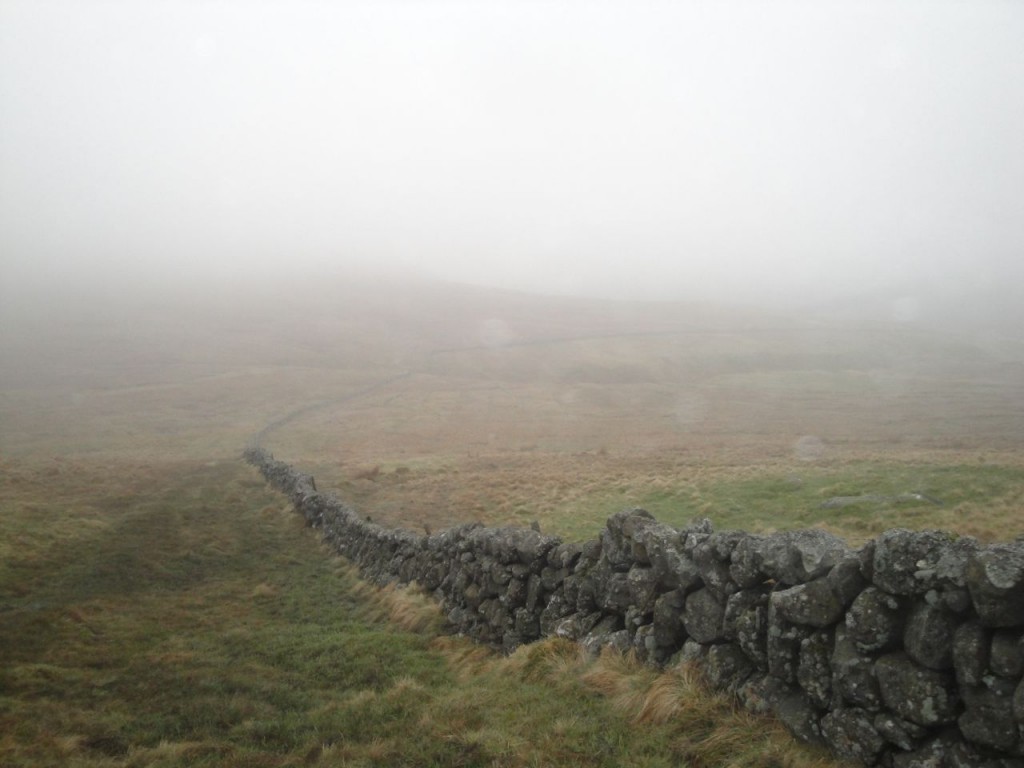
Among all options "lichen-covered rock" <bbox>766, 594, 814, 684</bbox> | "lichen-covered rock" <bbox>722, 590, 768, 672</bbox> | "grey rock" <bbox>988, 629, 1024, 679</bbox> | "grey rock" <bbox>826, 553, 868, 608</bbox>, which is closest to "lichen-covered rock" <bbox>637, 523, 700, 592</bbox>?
"lichen-covered rock" <bbox>722, 590, 768, 672</bbox>

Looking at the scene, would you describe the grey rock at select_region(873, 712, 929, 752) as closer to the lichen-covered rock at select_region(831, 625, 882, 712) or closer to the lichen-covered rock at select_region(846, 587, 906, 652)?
the lichen-covered rock at select_region(831, 625, 882, 712)

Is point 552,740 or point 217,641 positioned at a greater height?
point 552,740

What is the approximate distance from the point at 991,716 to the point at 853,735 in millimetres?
1170

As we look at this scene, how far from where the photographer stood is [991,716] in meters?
4.71

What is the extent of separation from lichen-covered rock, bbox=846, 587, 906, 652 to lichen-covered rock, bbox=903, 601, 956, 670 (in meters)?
0.15

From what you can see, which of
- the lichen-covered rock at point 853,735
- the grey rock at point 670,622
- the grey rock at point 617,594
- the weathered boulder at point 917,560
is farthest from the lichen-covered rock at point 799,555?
the grey rock at point 617,594

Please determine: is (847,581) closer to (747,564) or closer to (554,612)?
(747,564)

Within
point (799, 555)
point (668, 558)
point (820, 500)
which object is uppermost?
point (799, 555)

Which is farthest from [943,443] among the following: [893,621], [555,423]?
[893,621]

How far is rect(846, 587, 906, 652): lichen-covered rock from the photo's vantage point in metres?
5.51

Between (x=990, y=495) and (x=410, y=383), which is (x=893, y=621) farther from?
(x=410, y=383)

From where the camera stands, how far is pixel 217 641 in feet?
38.2

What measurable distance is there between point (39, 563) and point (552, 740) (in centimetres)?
1532

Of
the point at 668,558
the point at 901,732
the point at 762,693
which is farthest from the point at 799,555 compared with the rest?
the point at 668,558
